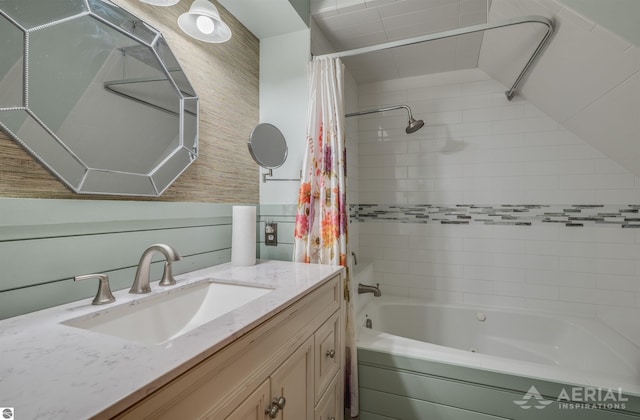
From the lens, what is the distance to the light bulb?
112 centimetres

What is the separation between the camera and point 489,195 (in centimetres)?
214

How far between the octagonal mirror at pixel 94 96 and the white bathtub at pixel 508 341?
4.29ft

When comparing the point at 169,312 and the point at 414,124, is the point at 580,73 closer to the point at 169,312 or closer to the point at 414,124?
the point at 414,124

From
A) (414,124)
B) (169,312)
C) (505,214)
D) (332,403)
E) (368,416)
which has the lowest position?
(368,416)

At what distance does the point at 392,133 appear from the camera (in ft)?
7.84

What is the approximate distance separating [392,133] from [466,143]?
561 mm

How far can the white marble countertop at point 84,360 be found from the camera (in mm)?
397

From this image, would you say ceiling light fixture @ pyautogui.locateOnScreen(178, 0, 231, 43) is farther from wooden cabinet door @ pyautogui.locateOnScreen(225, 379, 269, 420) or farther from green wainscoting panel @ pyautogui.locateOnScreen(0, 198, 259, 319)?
wooden cabinet door @ pyautogui.locateOnScreen(225, 379, 269, 420)

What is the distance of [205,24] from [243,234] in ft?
2.80

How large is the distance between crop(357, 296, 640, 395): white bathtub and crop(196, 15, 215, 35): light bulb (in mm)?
1578

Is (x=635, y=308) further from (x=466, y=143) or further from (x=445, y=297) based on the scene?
(x=466, y=143)

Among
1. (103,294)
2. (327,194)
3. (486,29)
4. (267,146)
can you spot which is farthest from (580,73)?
(103,294)

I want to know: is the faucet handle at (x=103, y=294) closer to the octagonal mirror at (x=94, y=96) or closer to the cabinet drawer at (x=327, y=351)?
the octagonal mirror at (x=94, y=96)

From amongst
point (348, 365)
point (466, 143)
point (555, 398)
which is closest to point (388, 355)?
point (348, 365)
